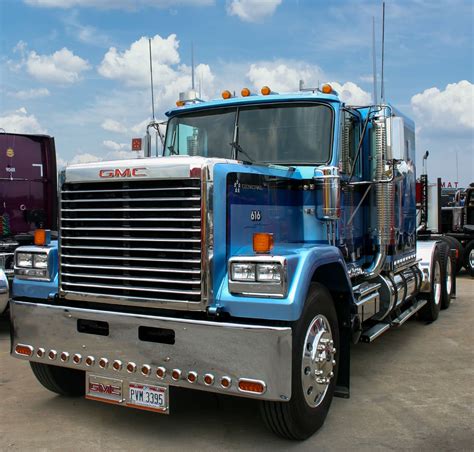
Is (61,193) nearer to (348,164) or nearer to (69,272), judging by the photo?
(69,272)

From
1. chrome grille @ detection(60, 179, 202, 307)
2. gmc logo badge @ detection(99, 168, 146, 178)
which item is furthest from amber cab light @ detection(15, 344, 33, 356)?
gmc logo badge @ detection(99, 168, 146, 178)

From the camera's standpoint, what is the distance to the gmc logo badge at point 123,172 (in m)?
3.86

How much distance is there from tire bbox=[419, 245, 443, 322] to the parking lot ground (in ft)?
7.10

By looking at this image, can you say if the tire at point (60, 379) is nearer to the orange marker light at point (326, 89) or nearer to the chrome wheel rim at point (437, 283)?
the orange marker light at point (326, 89)

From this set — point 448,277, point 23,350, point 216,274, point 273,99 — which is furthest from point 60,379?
point 448,277

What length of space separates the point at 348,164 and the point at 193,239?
7.11ft

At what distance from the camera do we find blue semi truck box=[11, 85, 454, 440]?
354 cm

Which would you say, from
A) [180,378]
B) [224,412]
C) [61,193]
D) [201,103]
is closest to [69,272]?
A: [61,193]

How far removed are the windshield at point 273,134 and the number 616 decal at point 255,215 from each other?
2.93 ft

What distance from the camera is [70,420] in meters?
4.33

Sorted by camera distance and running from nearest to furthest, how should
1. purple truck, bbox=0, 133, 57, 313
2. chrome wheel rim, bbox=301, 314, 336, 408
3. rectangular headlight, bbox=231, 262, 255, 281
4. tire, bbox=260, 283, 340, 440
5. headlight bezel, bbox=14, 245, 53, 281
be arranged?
1. rectangular headlight, bbox=231, 262, 255, 281
2. tire, bbox=260, 283, 340, 440
3. chrome wheel rim, bbox=301, 314, 336, 408
4. headlight bezel, bbox=14, 245, 53, 281
5. purple truck, bbox=0, 133, 57, 313

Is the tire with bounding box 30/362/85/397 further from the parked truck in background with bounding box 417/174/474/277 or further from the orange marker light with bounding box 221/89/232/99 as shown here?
the parked truck in background with bounding box 417/174/474/277

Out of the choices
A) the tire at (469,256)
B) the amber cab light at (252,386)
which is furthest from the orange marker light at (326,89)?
the tire at (469,256)

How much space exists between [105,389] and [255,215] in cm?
165
